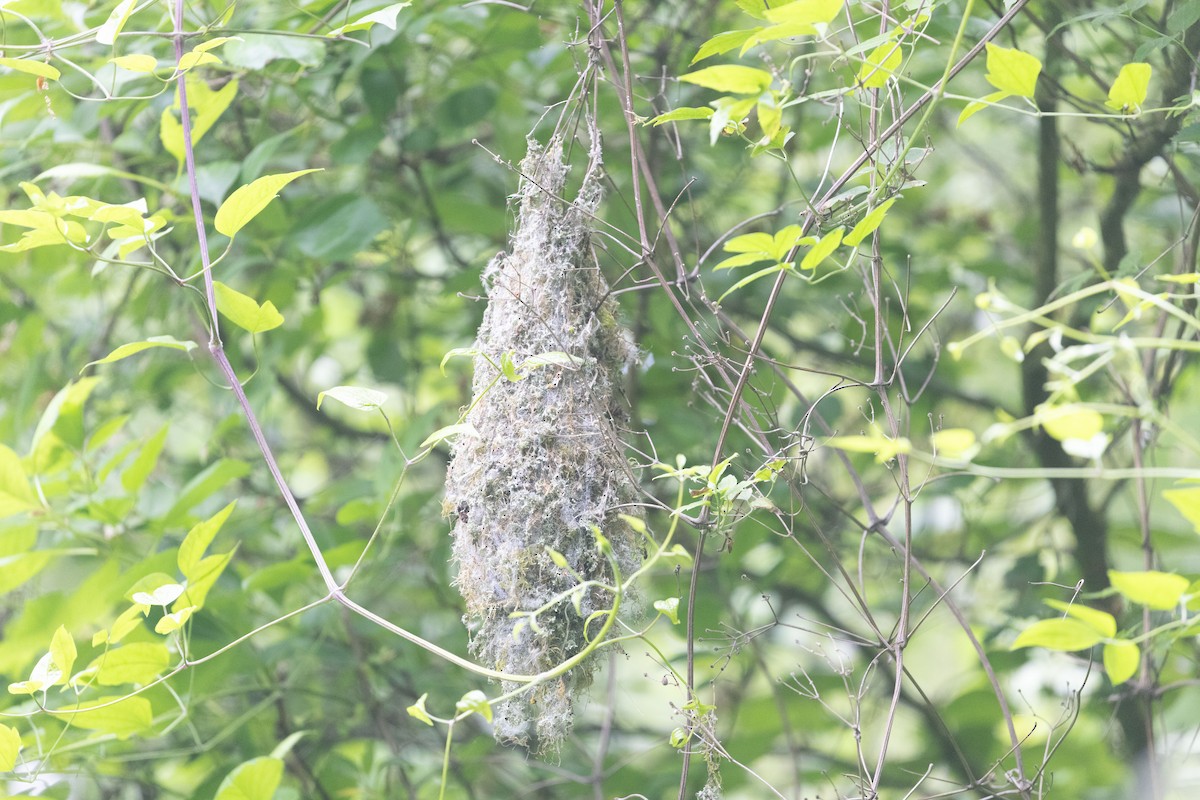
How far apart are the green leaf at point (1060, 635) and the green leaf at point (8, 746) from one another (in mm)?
994

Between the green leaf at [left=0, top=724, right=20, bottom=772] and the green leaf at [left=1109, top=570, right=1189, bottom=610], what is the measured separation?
1.06 meters

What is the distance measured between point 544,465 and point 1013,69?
0.57 metres

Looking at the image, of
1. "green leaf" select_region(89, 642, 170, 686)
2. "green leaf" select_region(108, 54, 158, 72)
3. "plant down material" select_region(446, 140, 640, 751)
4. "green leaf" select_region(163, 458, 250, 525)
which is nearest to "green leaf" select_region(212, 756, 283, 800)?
"green leaf" select_region(89, 642, 170, 686)

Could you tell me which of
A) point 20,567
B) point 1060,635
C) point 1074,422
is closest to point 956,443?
point 1074,422

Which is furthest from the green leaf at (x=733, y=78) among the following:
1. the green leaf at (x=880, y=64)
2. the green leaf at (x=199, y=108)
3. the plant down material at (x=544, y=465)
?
the green leaf at (x=199, y=108)

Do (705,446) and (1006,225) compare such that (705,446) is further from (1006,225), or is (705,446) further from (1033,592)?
(1006,225)

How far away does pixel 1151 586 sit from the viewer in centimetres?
66

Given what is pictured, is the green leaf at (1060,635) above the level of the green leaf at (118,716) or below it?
above

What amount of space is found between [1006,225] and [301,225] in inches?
86.6

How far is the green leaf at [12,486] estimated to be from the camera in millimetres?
1371

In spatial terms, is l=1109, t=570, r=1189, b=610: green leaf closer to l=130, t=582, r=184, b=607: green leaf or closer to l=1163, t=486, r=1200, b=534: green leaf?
l=1163, t=486, r=1200, b=534: green leaf

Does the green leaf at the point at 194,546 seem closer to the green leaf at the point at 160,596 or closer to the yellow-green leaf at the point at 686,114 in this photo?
the green leaf at the point at 160,596

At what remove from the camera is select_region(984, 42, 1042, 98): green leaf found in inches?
33.3

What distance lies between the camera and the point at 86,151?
1.93m
